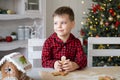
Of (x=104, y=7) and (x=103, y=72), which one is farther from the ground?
(x=104, y=7)

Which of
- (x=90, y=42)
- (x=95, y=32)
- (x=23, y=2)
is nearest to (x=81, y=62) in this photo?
(x=90, y=42)

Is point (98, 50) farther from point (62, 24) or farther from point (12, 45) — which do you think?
point (12, 45)

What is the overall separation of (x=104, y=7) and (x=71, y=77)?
2.07 metres

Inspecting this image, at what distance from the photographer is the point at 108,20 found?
9.59 feet

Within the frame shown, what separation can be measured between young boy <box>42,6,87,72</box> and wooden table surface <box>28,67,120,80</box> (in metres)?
0.05

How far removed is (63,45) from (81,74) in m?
0.23

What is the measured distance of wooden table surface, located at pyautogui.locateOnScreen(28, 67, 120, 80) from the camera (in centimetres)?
104

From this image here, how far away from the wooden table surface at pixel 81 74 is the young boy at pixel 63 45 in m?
0.05

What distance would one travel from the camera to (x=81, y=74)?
1.10 m

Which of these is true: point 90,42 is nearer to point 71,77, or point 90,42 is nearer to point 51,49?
point 51,49

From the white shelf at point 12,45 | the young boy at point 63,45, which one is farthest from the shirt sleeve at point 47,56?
the white shelf at point 12,45

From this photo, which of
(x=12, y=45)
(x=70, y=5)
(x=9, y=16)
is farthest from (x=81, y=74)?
(x=70, y=5)

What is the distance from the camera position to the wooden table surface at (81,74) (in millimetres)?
1039

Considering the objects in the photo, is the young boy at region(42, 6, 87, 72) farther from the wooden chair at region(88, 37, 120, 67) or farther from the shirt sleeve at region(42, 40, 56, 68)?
the wooden chair at region(88, 37, 120, 67)
